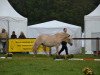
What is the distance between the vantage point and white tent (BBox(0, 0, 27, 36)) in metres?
34.0

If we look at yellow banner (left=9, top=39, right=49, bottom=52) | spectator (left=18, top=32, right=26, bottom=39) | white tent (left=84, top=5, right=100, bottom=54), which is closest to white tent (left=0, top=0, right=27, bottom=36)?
spectator (left=18, top=32, right=26, bottom=39)

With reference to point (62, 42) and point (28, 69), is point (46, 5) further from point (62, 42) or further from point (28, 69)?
point (28, 69)

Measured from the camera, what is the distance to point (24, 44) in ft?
101

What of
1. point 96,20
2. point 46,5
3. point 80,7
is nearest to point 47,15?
point 46,5

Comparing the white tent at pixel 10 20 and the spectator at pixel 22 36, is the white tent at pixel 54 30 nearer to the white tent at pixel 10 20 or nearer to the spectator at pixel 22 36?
the white tent at pixel 10 20

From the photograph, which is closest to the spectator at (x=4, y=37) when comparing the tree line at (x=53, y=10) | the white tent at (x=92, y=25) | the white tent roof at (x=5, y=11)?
the white tent roof at (x=5, y=11)

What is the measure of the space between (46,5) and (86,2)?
8.53m

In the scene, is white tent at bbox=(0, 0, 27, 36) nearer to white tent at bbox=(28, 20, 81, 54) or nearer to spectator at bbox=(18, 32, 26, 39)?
white tent at bbox=(28, 20, 81, 54)

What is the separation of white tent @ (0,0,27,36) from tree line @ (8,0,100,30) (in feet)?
74.9

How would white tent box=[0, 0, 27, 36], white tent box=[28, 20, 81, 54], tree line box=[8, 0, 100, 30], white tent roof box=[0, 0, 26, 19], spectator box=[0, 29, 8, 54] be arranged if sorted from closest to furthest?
spectator box=[0, 29, 8, 54] < white tent box=[0, 0, 27, 36] < white tent roof box=[0, 0, 26, 19] < white tent box=[28, 20, 81, 54] < tree line box=[8, 0, 100, 30]

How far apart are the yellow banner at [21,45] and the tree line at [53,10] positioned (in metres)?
27.7

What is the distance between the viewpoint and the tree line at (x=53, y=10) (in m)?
59.9

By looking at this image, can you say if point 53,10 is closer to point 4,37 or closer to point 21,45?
point 4,37

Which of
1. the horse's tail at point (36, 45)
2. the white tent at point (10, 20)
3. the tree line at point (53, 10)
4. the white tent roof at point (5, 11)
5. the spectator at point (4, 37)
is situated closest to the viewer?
the horse's tail at point (36, 45)
